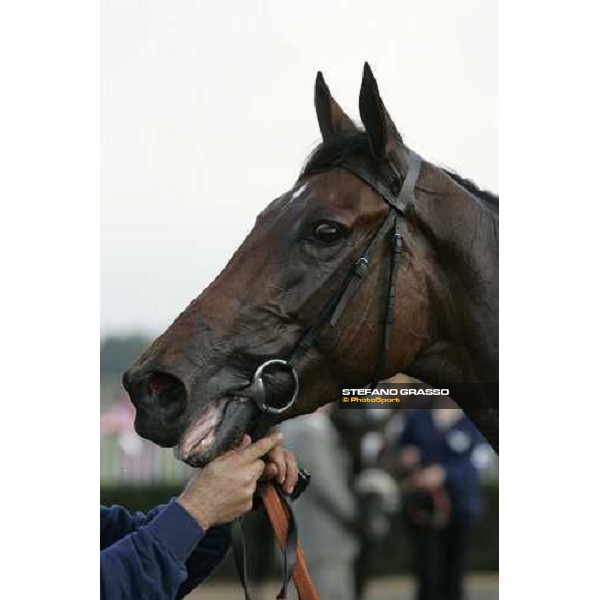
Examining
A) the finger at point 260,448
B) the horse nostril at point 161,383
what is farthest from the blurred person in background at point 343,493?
the horse nostril at point 161,383

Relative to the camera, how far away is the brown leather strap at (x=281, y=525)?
177cm

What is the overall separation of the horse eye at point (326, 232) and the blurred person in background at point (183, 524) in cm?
40

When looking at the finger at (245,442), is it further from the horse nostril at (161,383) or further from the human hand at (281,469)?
the horse nostril at (161,383)

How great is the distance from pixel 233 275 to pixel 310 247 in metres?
0.16

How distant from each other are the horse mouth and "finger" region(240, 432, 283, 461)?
4cm

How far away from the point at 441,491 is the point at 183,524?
0.95 meters

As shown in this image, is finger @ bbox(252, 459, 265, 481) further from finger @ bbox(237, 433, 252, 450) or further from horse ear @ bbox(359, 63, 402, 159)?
horse ear @ bbox(359, 63, 402, 159)

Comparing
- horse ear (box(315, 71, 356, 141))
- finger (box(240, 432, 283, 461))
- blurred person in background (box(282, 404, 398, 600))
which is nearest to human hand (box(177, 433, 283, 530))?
finger (box(240, 432, 283, 461))

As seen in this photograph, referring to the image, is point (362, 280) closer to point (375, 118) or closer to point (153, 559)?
point (375, 118)

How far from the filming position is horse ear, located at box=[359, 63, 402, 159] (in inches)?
69.2

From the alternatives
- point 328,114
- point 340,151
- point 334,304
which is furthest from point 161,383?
point 328,114
